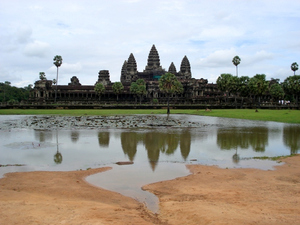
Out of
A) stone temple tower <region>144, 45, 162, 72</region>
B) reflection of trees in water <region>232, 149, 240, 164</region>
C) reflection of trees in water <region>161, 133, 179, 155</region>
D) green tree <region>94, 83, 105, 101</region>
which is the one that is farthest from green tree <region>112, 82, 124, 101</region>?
reflection of trees in water <region>232, 149, 240, 164</region>

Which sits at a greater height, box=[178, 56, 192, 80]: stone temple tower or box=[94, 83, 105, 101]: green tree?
box=[178, 56, 192, 80]: stone temple tower

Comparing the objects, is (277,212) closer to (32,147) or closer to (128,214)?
(128,214)

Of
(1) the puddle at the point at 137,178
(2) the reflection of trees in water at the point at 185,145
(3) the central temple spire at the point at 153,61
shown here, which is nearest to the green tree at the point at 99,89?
(3) the central temple spire at the point at 153,61

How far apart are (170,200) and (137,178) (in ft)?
8.68

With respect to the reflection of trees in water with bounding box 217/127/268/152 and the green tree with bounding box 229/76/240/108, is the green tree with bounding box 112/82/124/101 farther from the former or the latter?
the reflection of trees in water with bounding box 217/127/268/152

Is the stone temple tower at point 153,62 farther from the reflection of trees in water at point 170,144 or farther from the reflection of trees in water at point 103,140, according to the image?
the reflection of trees in water at point 170,144

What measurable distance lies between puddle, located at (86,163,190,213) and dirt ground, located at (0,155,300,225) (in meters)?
0.29

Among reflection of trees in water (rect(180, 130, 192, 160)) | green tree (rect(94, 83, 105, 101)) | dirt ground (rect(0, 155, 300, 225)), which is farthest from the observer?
green tree (rect(94, 83, 105, 101))

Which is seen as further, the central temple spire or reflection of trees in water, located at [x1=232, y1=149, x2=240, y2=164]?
the central temple spire

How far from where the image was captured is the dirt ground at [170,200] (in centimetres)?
688

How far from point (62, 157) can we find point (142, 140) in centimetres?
658

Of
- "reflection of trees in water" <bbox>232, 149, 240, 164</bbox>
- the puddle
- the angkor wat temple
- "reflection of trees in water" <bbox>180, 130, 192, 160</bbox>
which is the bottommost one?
the puddle

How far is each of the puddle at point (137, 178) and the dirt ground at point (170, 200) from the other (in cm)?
29

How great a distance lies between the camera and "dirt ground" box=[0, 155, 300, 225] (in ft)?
22.6
